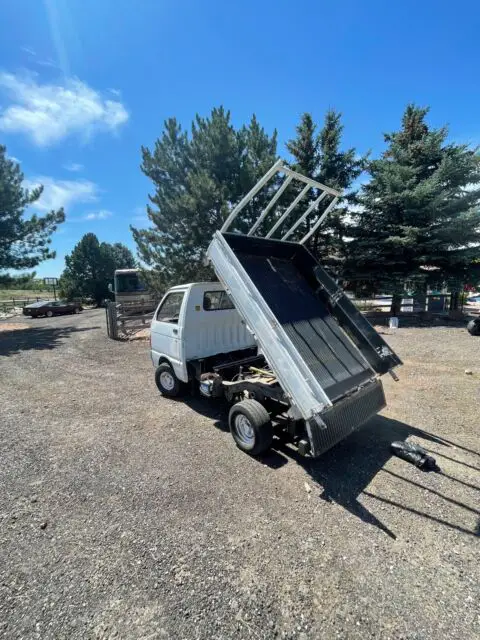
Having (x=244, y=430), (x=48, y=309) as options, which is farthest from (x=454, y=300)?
(x=48, y=309)

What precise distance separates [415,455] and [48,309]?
2928 centimetres

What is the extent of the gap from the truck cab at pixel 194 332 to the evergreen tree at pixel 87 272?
37.7m

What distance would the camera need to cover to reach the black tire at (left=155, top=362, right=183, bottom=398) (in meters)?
5.59

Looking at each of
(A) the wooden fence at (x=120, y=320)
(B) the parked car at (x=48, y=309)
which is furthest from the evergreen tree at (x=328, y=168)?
(B) the parked car at (x=48, y=309)

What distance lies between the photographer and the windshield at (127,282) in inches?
793

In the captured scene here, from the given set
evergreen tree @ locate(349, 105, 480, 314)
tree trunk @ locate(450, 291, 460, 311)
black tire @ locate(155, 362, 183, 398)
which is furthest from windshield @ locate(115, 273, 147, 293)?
tree trunk @ locate(450, 291, 460, 311)

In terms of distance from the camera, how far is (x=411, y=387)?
6031 mm

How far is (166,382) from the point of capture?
5.85m

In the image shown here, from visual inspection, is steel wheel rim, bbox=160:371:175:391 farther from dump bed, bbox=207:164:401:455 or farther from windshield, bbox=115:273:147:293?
windshield, bbox=115:273:147:293

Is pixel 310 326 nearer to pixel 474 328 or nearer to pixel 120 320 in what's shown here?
pixel 474 328

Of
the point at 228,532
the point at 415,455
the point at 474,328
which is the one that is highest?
the point at 474,328

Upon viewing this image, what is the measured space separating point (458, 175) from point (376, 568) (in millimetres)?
16199

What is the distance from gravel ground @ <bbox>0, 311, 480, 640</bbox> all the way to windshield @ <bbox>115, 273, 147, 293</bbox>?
1595 cm

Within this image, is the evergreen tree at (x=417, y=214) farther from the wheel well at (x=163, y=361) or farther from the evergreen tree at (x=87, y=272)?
the evergreen tree at (x=87, y=272)
